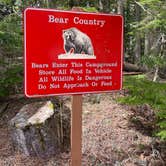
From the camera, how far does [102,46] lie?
11.0 feet

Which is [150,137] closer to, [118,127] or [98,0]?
[118,127]

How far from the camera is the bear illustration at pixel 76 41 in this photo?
10.3 feet

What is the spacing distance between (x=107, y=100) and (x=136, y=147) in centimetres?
223

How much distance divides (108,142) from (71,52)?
2686mm

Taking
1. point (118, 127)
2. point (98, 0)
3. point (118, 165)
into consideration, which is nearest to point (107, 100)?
point (118, 127)

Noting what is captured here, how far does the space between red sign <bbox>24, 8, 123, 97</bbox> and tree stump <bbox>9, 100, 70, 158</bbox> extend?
1841 mm

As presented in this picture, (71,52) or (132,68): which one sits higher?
(71,52)

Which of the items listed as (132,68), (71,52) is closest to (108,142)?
(71,52)

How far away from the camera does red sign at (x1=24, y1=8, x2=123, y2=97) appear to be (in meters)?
2.99

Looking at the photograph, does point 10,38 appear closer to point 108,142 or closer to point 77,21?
point 108,142

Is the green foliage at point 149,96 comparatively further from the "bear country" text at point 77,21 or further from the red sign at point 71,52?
the "bear country" text at point 77,21

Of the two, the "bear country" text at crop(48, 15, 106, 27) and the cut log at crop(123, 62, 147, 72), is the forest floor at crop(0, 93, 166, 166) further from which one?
the cut log at crop(123, 62, 147, 72)

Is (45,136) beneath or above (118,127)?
above

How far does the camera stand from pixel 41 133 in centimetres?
489
